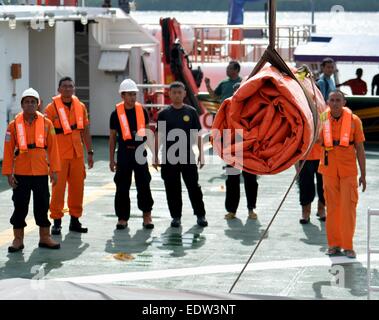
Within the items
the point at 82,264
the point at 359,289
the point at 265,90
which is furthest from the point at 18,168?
the point at 265,90

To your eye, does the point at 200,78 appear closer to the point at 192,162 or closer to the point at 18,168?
the point at 192,162

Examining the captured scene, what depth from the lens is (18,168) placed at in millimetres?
12250

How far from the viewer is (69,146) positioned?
13.5 metres

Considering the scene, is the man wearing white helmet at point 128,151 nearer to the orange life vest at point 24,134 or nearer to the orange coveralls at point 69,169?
the orange coveralls at point 69,169

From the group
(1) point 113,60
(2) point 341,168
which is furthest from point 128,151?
(1) point 113,60

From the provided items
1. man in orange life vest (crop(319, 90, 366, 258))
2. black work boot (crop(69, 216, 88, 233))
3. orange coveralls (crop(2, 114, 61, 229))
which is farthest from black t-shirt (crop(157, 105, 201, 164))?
man in orange life vest (crop(319, 90, 366, 258))

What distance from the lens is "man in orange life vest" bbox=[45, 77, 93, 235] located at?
13.5 metres

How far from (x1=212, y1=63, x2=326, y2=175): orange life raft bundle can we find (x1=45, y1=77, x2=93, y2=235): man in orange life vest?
19.8 ft

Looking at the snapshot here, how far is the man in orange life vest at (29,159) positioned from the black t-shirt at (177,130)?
1851 mm

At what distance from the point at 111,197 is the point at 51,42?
21.1 feet

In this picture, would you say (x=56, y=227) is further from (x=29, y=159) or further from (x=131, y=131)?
(x=29, y=159)

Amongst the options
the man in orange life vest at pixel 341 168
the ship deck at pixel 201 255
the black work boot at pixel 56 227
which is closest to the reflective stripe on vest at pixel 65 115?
the black work boot at pixel 56 227

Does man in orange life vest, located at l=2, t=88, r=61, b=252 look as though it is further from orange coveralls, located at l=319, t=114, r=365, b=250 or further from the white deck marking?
orange coveralls, located at l=319, t=114, r=365, b=250

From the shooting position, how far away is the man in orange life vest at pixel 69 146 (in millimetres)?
13453
